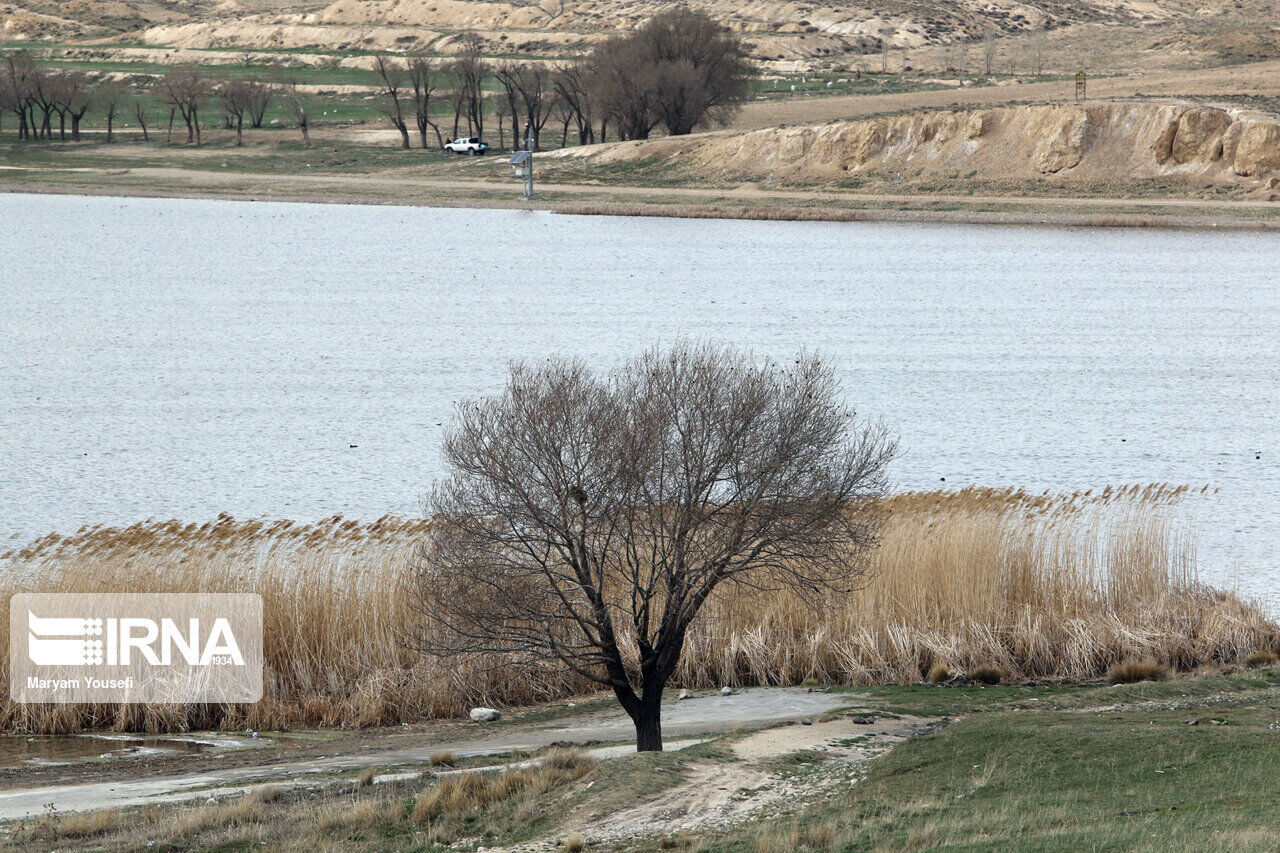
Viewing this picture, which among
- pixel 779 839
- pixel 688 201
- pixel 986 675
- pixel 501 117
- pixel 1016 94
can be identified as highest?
pixel 1016 94

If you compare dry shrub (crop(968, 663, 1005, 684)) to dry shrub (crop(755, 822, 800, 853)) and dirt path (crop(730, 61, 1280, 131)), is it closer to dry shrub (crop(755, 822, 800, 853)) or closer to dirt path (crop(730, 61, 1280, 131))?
dry shrub (crop(755, 822, 800, 853))

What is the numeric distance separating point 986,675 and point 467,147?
87672 millimetres

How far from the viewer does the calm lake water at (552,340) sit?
93.8 feet

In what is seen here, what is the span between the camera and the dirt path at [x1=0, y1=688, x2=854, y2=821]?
13.5m

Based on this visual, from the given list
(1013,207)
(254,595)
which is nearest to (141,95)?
(1013,207)

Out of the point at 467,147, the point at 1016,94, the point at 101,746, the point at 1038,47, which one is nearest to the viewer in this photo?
the point at 101,746

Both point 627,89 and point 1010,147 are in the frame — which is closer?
point 1010,147

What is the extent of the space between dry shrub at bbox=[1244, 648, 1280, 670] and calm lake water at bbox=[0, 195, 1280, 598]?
129 inches

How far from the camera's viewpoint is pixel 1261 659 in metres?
18.4

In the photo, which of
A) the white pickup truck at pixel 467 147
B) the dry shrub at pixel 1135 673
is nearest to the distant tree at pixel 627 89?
the white pickup truck at pixel 467 147

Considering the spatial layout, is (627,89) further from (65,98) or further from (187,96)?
(65,98)

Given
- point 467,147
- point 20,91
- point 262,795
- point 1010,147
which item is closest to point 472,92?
point 467,147

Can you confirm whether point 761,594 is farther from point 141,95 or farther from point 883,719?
→ point 141,95

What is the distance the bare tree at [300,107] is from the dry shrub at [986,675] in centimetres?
9461
